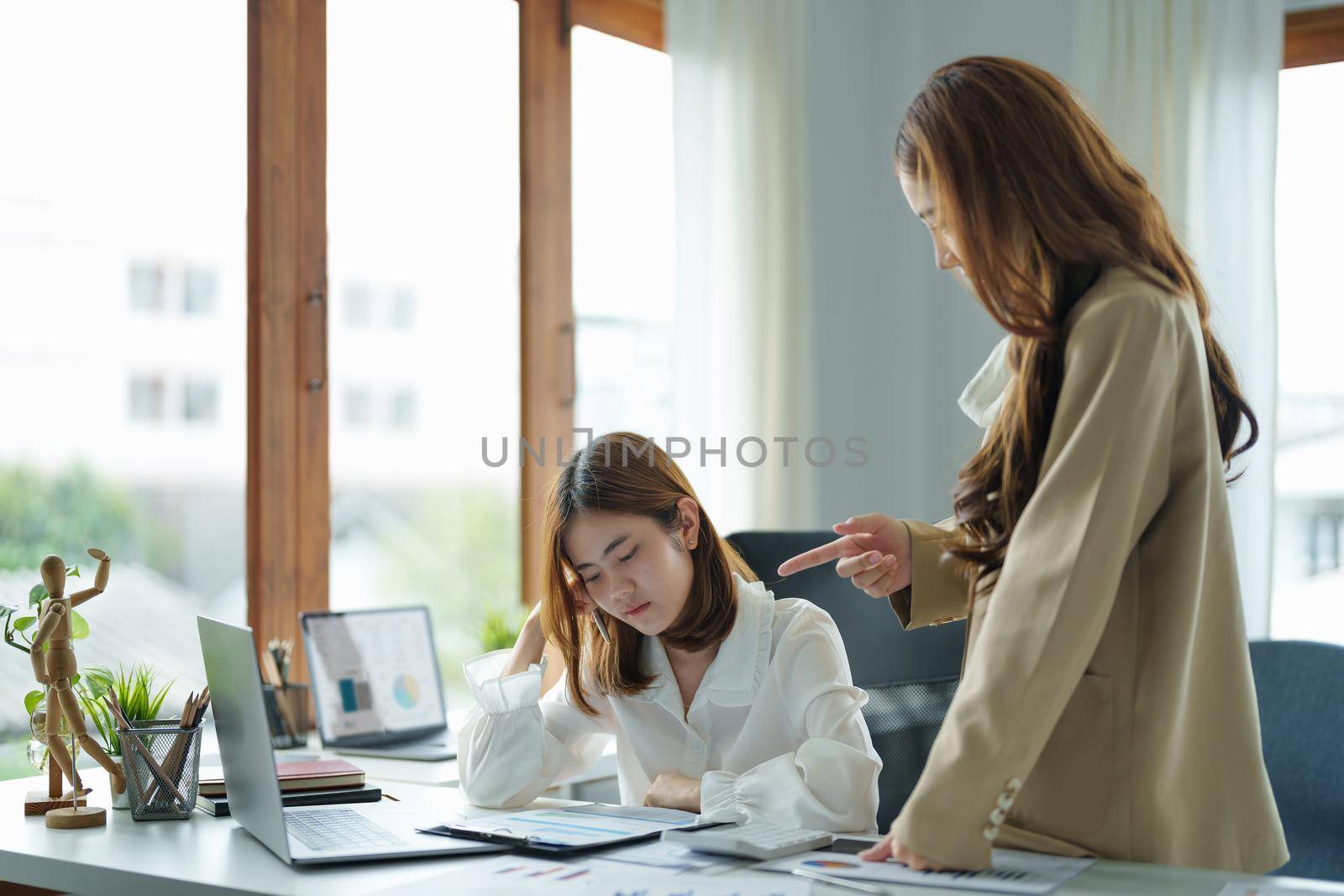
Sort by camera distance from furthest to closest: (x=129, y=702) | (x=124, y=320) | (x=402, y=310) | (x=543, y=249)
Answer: (x=543, y=249), (x=402, y=310), (x=124, y=320), (x=129, y=702)

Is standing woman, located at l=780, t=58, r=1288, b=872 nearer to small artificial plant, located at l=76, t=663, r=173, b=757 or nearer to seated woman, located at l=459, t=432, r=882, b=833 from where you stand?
seated woman, located at l=459, t=432, r=882, b=833

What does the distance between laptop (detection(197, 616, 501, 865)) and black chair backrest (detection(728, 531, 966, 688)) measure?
97cm

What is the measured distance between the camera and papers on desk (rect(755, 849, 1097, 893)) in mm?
969

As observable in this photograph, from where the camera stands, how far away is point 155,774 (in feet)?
4.75

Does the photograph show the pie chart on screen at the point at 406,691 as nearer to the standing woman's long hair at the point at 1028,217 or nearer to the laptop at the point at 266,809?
the laptop at the point at 266,809

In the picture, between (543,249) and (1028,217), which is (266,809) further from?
(543,249)

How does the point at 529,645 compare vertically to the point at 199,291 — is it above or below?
below

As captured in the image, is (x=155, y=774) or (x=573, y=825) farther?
(x=155, y=774)

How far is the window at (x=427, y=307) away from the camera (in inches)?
101

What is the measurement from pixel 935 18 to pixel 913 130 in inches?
111

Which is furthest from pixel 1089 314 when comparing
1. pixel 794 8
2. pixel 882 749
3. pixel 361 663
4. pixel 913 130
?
pixel 794 8

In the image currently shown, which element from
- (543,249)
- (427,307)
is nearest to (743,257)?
(543,249)

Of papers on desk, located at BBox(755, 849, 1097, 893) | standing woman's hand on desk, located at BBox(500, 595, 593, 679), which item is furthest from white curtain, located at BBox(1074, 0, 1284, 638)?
papers on desk, located at BBox(755, 849, 1097, 893)

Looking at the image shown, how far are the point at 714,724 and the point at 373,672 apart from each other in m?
0.84
